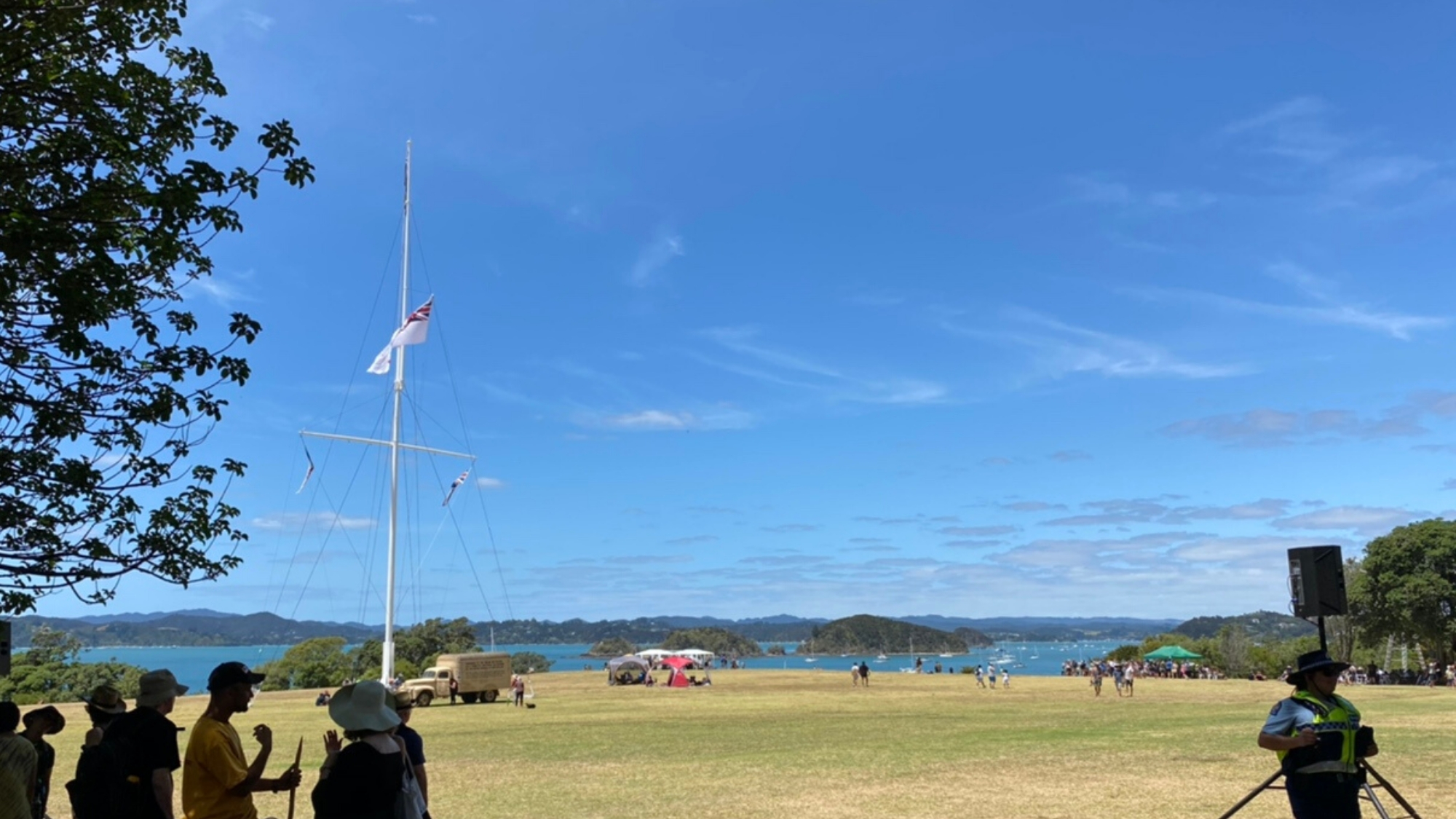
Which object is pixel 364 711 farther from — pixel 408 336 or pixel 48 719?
pixel 408 336

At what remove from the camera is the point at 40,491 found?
7.82 m

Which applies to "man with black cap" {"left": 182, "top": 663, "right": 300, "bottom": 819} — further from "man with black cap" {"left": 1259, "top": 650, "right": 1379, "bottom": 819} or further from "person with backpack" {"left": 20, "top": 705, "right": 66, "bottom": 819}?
"man with black cap" {"left": 1259, "top": 650, "right": 1379, "bottom": 819}

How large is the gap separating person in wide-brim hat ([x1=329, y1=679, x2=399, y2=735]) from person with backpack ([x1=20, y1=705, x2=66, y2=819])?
4.16 meters

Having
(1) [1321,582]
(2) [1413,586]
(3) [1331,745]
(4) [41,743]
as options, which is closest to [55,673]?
(4) [41,743]

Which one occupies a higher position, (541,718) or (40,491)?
(40,491)

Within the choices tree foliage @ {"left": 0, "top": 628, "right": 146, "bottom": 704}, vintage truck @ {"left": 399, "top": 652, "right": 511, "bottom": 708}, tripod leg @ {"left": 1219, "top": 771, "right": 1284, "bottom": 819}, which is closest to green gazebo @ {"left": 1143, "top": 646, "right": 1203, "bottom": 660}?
vintage truck @ {"left": 399, "top": 652, "right": 511, "bottom": 708}

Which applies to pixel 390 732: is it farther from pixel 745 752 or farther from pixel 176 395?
pixel 745 752

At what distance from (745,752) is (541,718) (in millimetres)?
14251

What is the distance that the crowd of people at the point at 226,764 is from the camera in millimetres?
5254

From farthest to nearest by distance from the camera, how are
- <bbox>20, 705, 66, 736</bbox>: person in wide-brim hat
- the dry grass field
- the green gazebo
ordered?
the green gazebo < the dry grass field < <bbox>20, 705, 66, 736</bbox>: person in wide-brim hat

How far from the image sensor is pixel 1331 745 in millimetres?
6586

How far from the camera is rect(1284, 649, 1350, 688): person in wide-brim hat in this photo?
677 centimetres

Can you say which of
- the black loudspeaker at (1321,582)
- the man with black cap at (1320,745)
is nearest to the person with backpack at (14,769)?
the man with black cap at (1320,745)

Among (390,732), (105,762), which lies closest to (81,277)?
(105,762)
